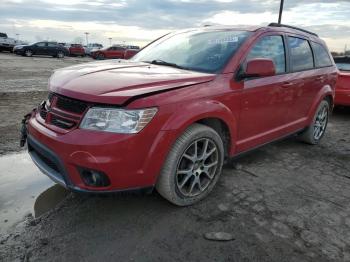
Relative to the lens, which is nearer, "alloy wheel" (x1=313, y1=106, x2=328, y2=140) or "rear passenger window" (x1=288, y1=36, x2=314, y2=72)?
"rear passenger window" (x1=288, y1=36, x2=314, y2=72)

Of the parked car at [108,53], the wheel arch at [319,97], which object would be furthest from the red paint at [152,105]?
the parked car at [108,53]

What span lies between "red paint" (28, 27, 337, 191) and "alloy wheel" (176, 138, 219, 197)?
0.28m

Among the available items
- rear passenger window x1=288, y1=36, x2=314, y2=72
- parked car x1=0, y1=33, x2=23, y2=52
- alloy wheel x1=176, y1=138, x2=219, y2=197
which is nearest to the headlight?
alloy wheel x1=176, y1=138, x2=219, y2=197

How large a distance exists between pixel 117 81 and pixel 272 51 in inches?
86.2

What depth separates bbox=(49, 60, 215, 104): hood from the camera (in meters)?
2.79

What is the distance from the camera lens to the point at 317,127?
19.1ft

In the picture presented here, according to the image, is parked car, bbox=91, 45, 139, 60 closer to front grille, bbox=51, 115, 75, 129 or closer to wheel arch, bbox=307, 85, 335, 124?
wheel arch, bbox=307, 85, 335, 124

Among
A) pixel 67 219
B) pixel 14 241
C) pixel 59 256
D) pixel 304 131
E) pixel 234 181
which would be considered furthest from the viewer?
pixel 304 131

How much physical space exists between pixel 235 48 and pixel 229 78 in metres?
0.43

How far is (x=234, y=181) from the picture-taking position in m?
4.09

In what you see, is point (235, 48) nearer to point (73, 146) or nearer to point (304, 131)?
point (73, 146)

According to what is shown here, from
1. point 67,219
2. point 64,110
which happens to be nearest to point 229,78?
point 64,110

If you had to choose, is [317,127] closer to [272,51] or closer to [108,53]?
[272,51]

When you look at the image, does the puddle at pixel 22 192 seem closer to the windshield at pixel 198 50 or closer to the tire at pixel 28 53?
the windshield at pixel 198 50
